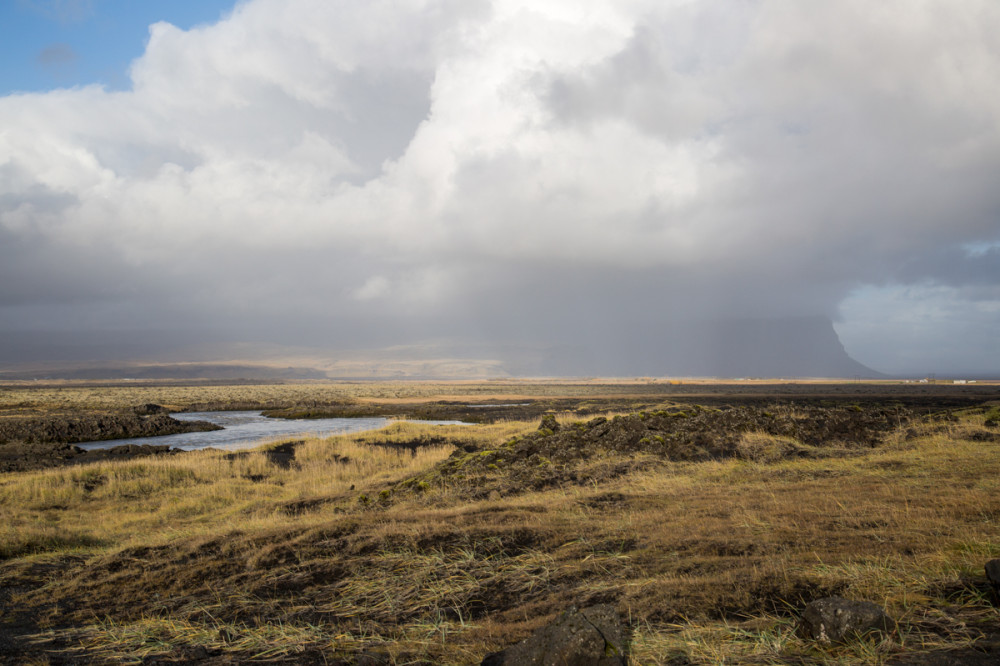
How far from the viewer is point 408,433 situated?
36.3m

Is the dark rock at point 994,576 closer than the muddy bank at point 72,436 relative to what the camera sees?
Yes

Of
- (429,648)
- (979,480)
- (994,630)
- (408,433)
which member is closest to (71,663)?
(429,648)

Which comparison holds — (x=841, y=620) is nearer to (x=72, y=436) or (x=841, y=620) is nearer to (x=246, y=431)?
(x=246, y=431)

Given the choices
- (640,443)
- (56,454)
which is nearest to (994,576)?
(640,443)

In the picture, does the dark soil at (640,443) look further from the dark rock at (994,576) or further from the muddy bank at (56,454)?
the muddy bank at (56,454)

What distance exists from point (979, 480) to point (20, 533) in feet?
65.7

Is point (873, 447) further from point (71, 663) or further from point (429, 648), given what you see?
point (71, 663)

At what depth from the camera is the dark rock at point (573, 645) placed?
14.5 feet

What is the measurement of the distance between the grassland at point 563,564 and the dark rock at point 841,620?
0.13 metres

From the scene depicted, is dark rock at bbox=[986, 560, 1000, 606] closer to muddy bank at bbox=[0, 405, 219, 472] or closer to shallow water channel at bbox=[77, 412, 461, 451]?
muddy bank at bbox=[0, 405, 219, 472]

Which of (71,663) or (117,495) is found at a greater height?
(71,663)

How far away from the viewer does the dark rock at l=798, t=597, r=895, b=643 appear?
4.57 metres

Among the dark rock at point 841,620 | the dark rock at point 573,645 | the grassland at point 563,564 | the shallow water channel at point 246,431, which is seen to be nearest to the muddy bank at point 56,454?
the shallow water channel at point 246,431

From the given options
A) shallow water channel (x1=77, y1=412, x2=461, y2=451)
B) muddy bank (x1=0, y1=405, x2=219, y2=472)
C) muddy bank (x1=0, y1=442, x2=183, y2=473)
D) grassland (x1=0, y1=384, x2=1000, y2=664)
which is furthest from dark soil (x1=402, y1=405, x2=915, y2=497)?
muddy bank (x1=0, y1=405, x2=219, y2=472)
